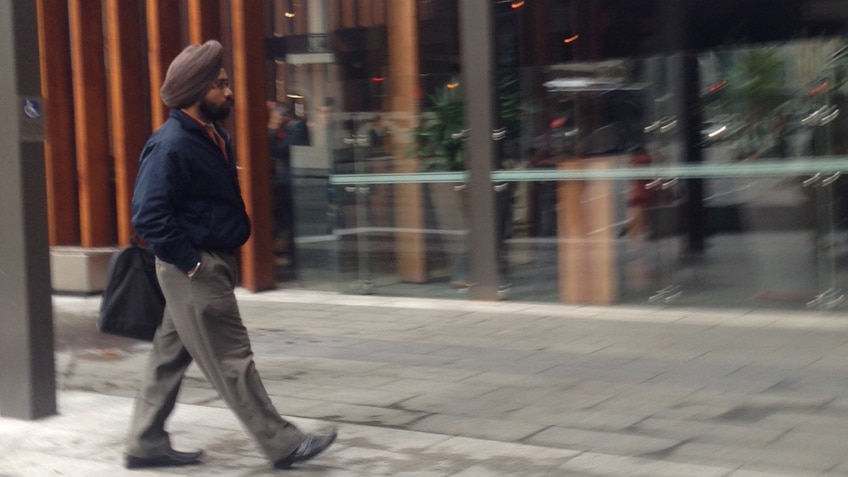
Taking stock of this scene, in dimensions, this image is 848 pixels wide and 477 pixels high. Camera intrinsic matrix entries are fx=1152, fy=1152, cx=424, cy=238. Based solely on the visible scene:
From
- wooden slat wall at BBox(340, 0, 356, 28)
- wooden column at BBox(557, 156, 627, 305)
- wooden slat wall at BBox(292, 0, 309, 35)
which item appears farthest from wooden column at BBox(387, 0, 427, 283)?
wooden column at BBox(557, 156, 627, 305)

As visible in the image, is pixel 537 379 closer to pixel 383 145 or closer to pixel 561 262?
pixel 561 262

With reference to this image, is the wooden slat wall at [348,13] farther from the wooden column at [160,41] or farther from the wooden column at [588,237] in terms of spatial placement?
the wooden column at [588,237]

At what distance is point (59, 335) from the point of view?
953 centimetres

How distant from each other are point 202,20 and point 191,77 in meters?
6.38

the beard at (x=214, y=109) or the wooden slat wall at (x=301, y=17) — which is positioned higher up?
the wooden slat wall at (x=301, y=17)

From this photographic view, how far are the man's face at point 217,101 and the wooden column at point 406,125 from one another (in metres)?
5.14

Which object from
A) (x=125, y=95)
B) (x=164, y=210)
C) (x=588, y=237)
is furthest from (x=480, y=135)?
(x=164, y=210)

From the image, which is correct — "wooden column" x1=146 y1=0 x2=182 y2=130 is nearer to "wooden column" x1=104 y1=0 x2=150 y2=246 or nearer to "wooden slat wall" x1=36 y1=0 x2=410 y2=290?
"wooden slat wall" x1=36 y1=0 x2=410 y2=290

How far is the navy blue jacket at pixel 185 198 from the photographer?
193 inches

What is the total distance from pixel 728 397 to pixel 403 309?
4062 millimetres

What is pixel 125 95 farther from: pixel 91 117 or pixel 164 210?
pixel 164 210

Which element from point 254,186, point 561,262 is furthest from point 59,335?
point 561,262

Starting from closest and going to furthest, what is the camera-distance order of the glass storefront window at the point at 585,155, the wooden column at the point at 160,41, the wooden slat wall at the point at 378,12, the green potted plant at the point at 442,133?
the glass storefront window at the point at 585,155 < the green potted plant at the point at 442,133 < the wooden slat wall at the point at 378,12 < the wooden column at the point at 160,41

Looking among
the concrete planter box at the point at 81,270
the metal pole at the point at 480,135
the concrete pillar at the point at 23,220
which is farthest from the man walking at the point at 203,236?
the concrete planter box at the point at 81,270
